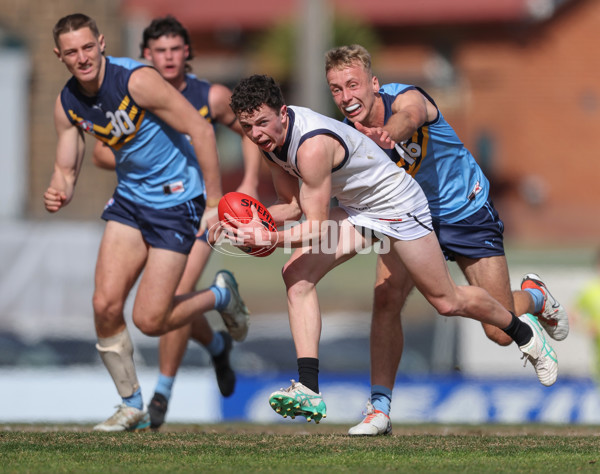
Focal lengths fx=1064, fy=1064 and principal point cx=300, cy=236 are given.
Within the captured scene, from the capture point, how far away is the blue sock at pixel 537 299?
7495 mm

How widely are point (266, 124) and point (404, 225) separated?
105cm

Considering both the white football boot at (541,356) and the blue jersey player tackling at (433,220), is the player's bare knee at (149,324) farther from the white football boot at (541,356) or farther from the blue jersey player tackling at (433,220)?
the white football boot at (541,356)

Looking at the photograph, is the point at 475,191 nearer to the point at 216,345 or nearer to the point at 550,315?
the point at 550,315

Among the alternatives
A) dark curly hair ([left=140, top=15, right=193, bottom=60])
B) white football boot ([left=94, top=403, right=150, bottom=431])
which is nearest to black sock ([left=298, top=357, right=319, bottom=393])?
white football boot ([left=94, top=403, right=150, bottom=431])

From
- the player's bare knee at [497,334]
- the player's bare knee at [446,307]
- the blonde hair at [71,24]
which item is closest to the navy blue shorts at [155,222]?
the blonde hair at [71,24]

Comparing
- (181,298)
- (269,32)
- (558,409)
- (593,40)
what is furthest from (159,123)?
(593,40)

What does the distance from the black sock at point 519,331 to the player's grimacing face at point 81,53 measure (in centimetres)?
310

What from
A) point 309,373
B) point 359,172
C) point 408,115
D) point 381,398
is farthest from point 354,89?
point 381,398

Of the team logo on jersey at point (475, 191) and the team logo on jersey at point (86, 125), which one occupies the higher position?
the team logo on jersey at point (86, 125)

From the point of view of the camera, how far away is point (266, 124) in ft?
19.1

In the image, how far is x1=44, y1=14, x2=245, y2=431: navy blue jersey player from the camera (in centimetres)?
694

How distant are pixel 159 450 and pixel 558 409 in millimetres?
6259

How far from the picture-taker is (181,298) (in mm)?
7496

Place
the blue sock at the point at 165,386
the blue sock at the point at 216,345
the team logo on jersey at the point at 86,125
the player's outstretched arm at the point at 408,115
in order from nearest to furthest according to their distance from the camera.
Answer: the player's outstretched arm at the point at 408,115, the team logo on jersey at the point at 86,125, the blue sock at the point at 165,386, the blue sock at the point at 216,345
